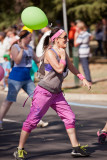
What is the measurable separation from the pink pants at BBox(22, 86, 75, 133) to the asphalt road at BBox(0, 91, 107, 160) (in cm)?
47

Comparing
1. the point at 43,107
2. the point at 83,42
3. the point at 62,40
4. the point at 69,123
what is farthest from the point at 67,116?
the point at 83,42

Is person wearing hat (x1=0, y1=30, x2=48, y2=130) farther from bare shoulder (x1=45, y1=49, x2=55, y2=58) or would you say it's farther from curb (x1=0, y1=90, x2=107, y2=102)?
curb (x1=0, y1=90, x2=107, y2=102)

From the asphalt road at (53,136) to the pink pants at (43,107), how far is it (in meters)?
0.47

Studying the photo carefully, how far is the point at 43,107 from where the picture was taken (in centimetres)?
652

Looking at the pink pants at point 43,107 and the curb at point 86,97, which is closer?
the pink pants at point 43,107

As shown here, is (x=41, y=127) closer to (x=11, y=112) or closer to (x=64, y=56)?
(x=11, y=112)

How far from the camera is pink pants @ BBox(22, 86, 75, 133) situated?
6.44 m

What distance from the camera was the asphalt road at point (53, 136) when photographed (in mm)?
6723

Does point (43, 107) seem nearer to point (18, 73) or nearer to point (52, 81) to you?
point (52, 81)

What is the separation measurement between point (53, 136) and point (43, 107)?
1.61m

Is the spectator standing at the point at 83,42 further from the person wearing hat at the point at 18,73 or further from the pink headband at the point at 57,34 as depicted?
the pink headband at the point at 57,34

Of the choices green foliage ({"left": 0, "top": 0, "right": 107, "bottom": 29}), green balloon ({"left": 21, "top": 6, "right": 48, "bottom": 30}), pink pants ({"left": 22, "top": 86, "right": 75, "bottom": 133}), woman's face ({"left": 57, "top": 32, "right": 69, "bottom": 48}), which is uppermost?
green foliage ({"left": 0, "top": 0, "right": 107, "bottom": 29})

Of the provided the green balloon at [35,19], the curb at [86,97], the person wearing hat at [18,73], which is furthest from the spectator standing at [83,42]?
the green balloon at [35,19]

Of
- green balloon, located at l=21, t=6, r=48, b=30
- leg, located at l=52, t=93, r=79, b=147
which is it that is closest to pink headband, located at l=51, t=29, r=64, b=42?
leg, located at l=52, t=93, r=79, b=147
